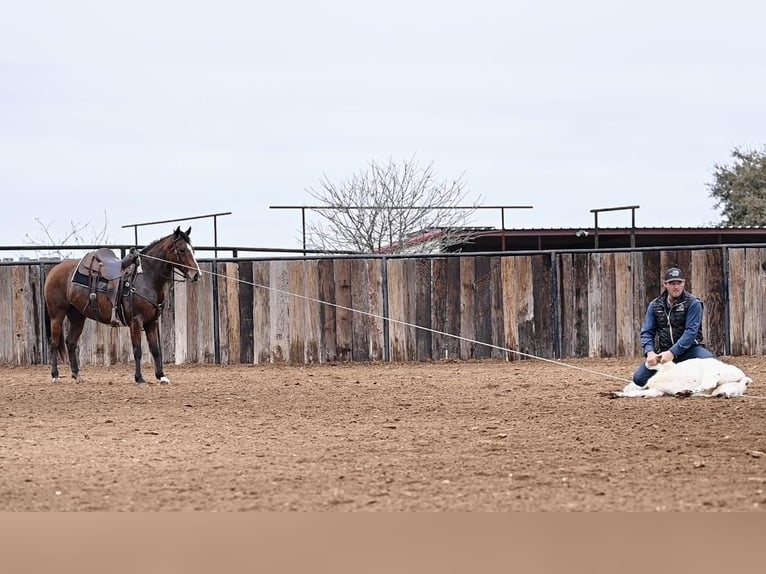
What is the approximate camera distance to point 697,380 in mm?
12438

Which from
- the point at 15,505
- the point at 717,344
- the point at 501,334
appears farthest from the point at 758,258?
the point at 15,505

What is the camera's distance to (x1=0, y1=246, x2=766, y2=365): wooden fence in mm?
19109

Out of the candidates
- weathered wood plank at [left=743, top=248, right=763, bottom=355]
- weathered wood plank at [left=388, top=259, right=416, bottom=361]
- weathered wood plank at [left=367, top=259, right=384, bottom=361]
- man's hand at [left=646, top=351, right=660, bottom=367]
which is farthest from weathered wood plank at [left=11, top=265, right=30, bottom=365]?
weathered wood plank at [left=743, top=248, right=763, bottom=355]

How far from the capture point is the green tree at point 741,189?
144 feet

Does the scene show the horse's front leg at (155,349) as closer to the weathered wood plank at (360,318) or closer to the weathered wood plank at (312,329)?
the weathered wood plank at (312,329)

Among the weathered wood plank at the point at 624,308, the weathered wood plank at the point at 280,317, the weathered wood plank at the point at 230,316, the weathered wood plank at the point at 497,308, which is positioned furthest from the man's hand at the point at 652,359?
the weathered wood plank at the point at 230,316

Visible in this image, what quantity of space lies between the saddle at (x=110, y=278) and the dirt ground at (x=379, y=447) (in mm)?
1189

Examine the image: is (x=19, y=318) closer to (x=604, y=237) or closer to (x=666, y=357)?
(x=666, y=357)

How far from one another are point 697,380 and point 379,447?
15.8ft

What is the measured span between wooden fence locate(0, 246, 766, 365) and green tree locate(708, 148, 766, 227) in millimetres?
25704

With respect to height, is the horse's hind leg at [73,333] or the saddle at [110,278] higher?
the saddle at [110,278]

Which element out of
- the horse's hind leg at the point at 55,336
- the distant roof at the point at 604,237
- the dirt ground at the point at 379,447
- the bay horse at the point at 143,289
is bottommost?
the dirt ground at the point at 379,447

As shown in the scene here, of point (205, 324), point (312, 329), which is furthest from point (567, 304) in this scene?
point (205, 324)

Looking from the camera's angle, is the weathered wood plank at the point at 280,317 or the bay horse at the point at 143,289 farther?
the weathered wood plank at the point at 280,317
